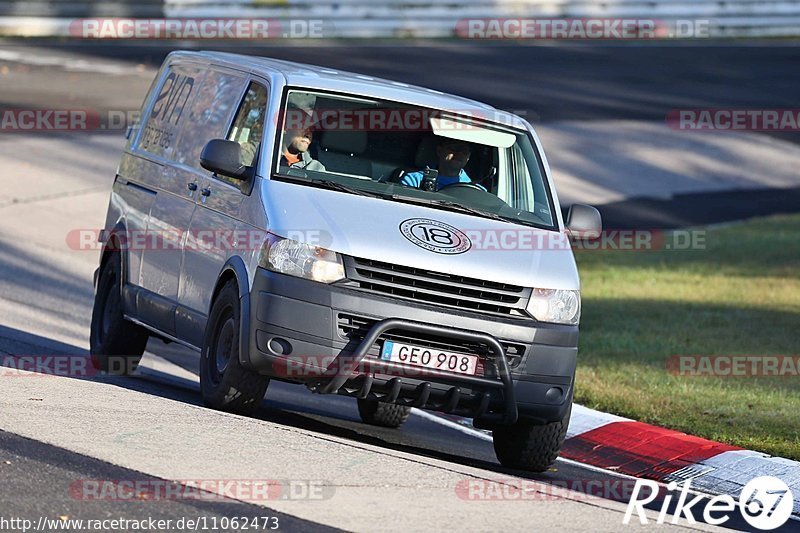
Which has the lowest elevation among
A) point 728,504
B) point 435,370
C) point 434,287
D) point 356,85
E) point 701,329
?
point 701,329

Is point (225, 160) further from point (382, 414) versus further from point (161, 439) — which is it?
point (382, 414)

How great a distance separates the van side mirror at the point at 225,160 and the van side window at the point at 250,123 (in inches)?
6.3

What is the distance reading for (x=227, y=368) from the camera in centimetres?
823

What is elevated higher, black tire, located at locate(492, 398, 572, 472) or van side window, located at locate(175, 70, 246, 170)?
van side window, located at locate(175, 70, 246, 170)

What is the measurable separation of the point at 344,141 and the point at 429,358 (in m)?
1.67

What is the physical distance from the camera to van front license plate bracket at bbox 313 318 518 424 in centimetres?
780

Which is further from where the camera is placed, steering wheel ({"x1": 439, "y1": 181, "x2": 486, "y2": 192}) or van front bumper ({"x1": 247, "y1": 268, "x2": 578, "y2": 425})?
steering wheel ({"x1": 439, "y1": 181, "x2": 486, "y2": 192})

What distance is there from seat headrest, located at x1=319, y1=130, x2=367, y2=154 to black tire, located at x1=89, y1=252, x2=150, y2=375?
7.21 feet

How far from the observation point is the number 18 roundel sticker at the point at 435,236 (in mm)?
8062

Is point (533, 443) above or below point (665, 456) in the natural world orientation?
above

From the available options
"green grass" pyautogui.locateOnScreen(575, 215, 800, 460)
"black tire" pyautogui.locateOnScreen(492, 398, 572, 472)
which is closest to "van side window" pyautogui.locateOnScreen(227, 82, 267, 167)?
"black tire" pyautogui.locateOnScreen(492, 398, 572, 472)


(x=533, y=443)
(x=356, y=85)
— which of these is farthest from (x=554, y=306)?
(x=356, y=85)

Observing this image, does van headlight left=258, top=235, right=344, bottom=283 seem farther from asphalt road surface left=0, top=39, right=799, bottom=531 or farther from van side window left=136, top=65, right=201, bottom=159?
van side window left=136, top=65, right=201, bottom=159

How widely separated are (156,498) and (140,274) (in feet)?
12.3
